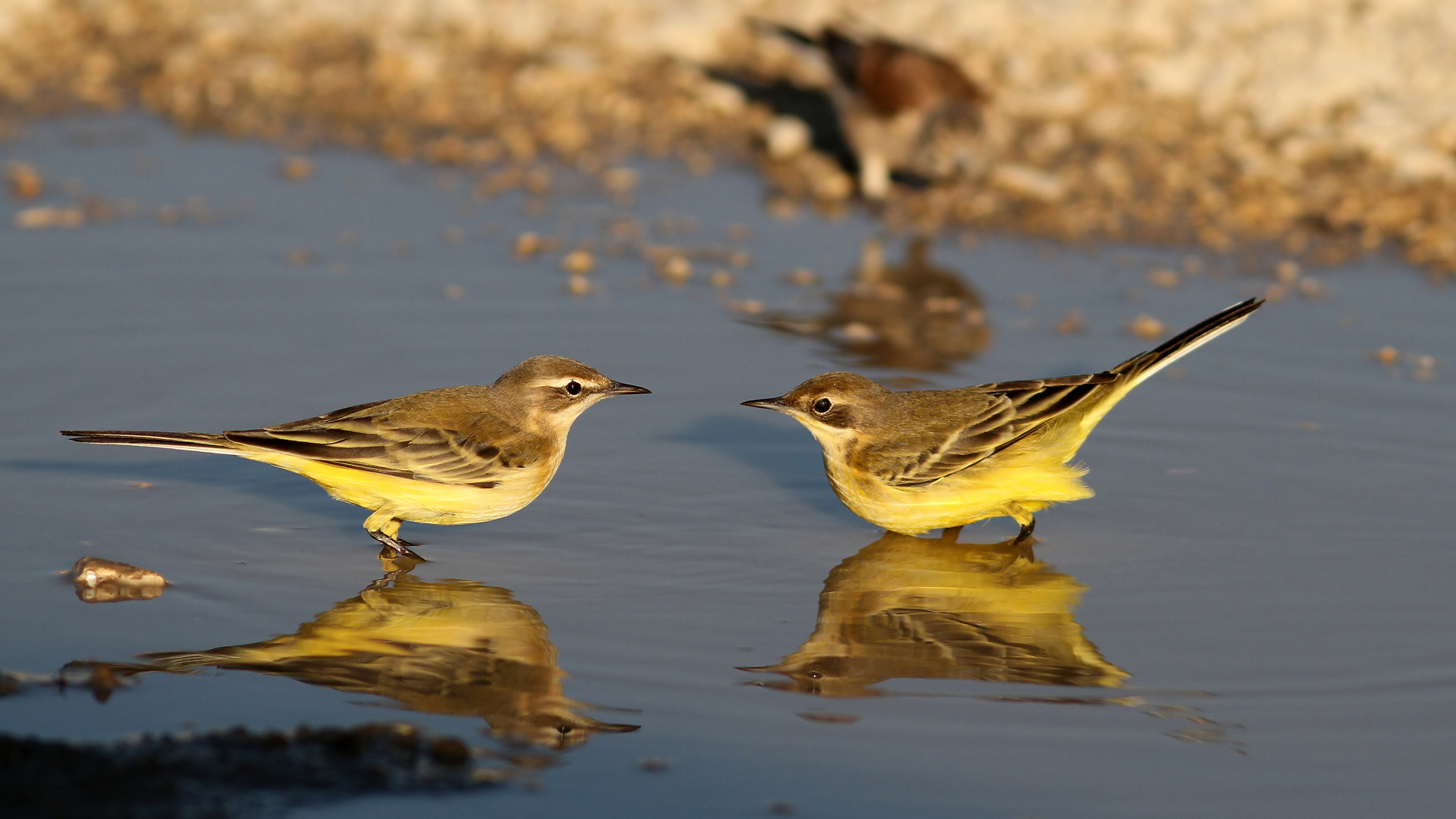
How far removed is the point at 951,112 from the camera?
14.2 m

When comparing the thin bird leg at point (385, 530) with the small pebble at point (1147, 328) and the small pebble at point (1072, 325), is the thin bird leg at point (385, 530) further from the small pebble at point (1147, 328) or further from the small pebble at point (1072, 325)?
the small pebble at point (1147, 328)

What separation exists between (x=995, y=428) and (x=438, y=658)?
129 inches

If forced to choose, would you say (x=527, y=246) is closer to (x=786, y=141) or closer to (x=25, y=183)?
(x=786, y=141)

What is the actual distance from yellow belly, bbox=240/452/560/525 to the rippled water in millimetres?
251

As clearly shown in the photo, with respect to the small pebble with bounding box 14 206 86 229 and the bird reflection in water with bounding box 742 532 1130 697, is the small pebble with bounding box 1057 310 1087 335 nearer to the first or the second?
A: the bird reflection in water with bounding box 742 532 1130 697

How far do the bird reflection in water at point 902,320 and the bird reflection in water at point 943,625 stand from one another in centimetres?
280

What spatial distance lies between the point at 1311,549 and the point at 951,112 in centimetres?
702

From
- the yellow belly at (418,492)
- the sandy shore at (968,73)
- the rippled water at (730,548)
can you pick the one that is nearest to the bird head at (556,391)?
the yellow belly at (418,492)

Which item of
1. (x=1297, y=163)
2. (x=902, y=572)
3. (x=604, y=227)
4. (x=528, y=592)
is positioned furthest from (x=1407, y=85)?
(x=528, y=592)

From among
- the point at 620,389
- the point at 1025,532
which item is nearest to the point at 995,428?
the point at 1025,532

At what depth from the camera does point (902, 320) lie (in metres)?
12.0

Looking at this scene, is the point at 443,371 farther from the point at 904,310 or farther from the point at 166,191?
the point at 166,191

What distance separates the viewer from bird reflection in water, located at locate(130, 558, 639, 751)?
6215mm

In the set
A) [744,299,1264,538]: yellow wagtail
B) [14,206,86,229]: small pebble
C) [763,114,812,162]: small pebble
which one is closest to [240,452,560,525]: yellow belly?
[744,299,1264,538]: yellow wagtail
